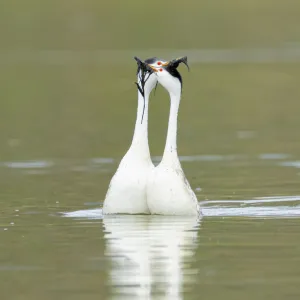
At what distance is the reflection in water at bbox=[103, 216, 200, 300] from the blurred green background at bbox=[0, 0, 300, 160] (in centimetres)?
711

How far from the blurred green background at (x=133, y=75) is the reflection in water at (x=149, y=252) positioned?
711 cm

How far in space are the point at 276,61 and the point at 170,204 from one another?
30575 mm

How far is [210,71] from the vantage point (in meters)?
41.6

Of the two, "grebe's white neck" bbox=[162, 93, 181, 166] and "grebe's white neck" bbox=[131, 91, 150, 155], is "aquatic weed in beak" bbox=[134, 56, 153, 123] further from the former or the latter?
"grebe's white neck" bbox=[162, 93, 181, 166]

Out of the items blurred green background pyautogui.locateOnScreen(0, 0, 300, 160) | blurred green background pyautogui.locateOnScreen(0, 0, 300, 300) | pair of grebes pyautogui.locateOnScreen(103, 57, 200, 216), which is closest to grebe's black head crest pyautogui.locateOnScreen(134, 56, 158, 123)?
pair of grebes pyautogui.locateOnScreen(103, 57, 200, 216)

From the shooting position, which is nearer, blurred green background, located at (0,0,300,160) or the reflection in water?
the reflection in water

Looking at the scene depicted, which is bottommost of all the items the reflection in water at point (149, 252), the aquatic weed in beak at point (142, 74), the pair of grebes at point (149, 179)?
the reflection in water at point (149, 252)

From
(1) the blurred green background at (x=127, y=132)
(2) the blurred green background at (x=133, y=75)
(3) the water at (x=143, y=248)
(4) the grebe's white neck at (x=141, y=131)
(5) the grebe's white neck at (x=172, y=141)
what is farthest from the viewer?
(2) the blurred green background at (x=133, y=75)

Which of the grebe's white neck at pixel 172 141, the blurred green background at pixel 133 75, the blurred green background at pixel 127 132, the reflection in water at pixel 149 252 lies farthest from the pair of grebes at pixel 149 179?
the blurred green background at pixel 133 75

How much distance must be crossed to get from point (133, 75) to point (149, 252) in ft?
90.9

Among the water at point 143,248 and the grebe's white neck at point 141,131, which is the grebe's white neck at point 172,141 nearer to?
the grebe's white neck at point 141,131

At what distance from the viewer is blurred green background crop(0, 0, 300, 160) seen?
80.2 feet

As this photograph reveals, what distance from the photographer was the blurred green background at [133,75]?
80.2ft

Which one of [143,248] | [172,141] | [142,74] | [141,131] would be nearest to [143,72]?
[142,74]
